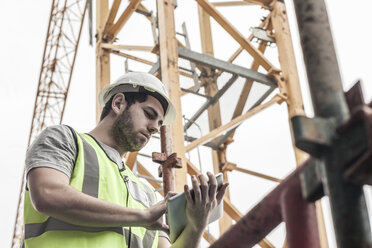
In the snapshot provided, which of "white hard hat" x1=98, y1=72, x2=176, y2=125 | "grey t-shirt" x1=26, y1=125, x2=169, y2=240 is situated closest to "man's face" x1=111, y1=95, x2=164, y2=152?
"white hard hat" x1=98, y1=72, x2=176, y2=125

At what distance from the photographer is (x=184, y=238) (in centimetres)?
242

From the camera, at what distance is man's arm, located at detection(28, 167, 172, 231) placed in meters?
2.09

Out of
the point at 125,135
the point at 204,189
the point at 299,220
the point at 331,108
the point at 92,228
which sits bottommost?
the point at 299,220

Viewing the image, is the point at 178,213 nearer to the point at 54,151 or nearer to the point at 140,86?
the point at 54,151

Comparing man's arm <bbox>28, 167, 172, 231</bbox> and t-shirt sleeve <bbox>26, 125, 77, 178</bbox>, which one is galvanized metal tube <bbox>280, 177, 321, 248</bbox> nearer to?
man's arm <bbox>28, 167, 172, 231</bbox>

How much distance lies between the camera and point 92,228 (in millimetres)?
2240

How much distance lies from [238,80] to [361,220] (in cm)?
711

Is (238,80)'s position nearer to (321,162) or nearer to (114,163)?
(114,163)

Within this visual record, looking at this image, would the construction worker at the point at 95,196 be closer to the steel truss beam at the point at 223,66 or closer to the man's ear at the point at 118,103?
the man's ear at the point at 118,103

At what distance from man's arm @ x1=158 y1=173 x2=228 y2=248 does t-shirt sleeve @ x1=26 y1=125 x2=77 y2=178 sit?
1.83 feet

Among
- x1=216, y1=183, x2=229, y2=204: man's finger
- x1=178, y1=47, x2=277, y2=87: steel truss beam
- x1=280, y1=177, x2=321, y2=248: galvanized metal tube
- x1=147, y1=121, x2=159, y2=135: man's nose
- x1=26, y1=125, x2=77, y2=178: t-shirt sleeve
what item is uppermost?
x1=178, y1=47, x2=277, y2=87: steel truss beam

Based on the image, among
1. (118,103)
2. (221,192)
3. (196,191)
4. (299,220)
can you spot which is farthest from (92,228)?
(299,220)

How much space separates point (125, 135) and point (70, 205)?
2.41 ft

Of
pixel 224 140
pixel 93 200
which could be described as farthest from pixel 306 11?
pixel 224 140
